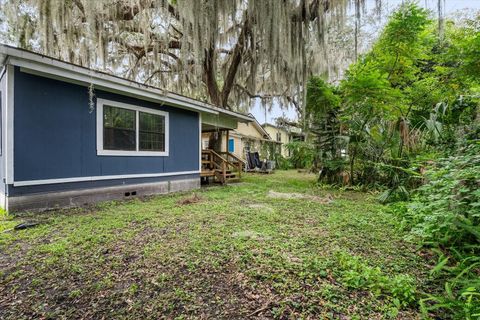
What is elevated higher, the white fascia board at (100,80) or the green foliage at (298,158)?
the white fascia board at (100,80)

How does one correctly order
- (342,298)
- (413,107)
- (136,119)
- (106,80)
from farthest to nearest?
(413,107) → (136,119) → (106,80) → (342,298)

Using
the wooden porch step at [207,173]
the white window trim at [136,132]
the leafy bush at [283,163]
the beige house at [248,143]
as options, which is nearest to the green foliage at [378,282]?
the white window trim at [136,132]

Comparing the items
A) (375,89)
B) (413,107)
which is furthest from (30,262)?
(413,107)

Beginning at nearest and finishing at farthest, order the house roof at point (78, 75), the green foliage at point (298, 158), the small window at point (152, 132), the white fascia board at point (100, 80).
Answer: the house roof at point (78, 75) < the white fascia board at point (100, 80) < the small window at point (152, 132) < the green foliage at point (298, 158)

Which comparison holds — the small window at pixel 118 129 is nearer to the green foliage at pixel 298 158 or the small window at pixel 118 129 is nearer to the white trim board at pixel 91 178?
the white trim board at pixel 91 178

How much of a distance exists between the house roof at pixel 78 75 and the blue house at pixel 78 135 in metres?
0.01

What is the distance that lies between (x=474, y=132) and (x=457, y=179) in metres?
1.45

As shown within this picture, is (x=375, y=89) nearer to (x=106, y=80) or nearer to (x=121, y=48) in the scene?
(x=106, y=80)

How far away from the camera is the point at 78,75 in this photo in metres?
4.43

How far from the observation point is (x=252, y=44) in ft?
25.2

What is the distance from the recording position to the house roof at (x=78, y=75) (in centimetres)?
371

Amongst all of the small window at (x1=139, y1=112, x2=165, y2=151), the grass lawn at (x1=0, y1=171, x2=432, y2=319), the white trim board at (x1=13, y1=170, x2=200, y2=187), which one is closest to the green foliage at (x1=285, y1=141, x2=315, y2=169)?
the white trim board at (x1=13, y1=170, x2=200, y2=187)

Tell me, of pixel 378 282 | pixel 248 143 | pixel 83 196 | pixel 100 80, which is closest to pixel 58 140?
pixel 83 196

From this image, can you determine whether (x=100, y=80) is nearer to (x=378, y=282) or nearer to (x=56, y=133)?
(x=56, y=133)
